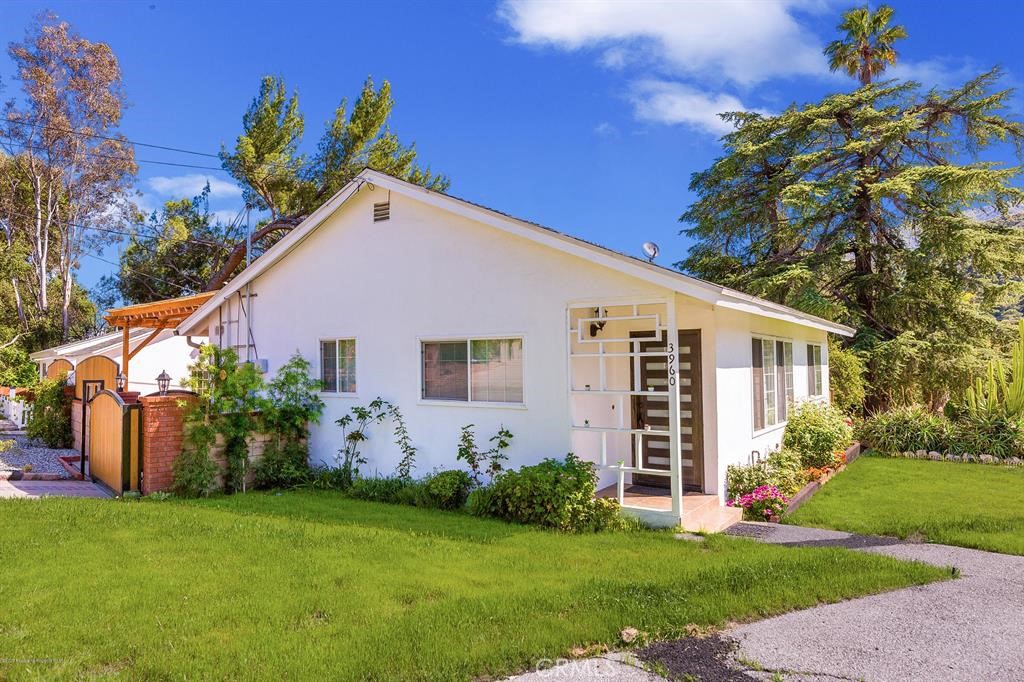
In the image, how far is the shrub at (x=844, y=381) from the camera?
53.5ft

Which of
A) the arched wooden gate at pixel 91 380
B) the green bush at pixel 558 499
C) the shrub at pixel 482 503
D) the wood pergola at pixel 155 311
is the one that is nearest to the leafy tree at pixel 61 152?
the arched wooden gate at pixel 91 380

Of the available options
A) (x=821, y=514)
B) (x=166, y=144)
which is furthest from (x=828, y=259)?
(x=166, y=144)

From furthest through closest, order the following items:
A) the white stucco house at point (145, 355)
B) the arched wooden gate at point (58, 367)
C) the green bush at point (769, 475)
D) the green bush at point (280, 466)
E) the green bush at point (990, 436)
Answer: the arched wooden gate at point (58, 367), the white stucco house at point (145, 355), the green bush at point (990, 436), the green bush at point (280, 466), the green bush at point (769, 475)

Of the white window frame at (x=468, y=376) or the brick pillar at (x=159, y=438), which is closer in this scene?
the white window frame at (x=468, y=376)

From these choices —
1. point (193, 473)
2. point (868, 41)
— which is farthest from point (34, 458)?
point (868, 41)

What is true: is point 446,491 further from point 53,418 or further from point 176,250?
point 176,250

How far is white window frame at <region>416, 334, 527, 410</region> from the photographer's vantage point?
8.72 metres

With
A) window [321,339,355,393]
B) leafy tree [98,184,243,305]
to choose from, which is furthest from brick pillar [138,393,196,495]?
leafy tree [98,184,243,305]

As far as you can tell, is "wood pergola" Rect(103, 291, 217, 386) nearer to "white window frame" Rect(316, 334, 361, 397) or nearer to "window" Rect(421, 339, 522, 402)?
"white window frame" Rect(316, 334, 361, 397)

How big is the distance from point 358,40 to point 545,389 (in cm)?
1470

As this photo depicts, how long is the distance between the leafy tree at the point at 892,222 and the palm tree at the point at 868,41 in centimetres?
322

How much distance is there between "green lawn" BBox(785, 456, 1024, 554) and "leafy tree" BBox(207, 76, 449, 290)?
2192 cm

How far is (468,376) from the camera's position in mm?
9305

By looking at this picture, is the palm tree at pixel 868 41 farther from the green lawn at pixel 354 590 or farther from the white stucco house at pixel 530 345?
the green lawn at pixel 354 590
